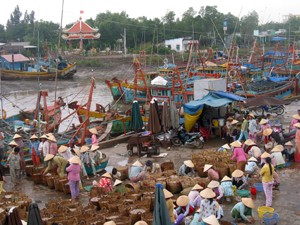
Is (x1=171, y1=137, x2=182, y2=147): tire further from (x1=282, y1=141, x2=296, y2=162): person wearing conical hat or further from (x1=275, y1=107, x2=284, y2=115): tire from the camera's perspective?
(x1=275, y1=107, x2=284, y2=115): tire

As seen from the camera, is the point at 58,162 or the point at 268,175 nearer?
→ the point at 268,175

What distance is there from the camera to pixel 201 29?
63000 mm

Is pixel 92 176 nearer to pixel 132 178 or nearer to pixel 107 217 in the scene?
pixel 132 178

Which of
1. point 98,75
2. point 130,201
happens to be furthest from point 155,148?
point 98,75

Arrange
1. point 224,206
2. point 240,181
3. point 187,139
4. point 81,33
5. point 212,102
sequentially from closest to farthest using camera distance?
point 224,206 < point 240,181 < point 187,139 < point 212,102 < point 81,33

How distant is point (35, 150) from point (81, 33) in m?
50.9

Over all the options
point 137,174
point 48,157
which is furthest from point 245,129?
point 48,157

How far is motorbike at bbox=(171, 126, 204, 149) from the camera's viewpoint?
1361 cm

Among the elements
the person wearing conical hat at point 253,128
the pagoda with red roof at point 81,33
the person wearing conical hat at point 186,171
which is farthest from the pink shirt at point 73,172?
the pagoda with red roof at point 81,33

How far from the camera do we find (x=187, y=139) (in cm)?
1388

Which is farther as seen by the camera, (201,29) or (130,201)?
(201,29)

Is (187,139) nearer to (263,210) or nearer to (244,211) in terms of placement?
(263,210)

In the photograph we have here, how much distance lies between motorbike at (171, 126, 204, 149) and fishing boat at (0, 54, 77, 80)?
3296 centimetres

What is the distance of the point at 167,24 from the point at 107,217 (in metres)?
62.0
